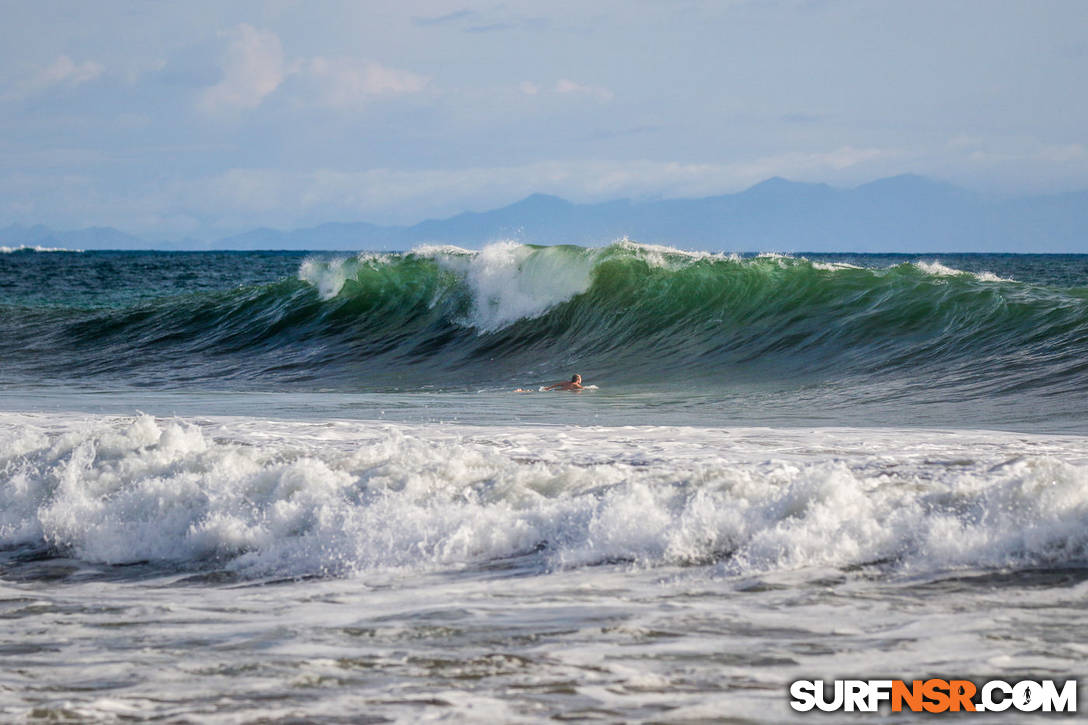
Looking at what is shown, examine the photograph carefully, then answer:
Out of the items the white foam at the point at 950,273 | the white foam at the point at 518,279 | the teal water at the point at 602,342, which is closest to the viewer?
the teal water at the point at 602,342

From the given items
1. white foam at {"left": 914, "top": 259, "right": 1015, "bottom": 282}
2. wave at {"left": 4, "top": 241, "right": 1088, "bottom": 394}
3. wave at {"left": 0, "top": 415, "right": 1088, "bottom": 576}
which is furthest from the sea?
white foam at {"left": 914, "top": 259, "right": 1015, "bottom": 282}

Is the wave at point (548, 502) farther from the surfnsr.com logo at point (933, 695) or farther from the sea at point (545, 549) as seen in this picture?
the surfnsr.com logo at point (933, 695)

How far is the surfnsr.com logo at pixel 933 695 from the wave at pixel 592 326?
7555mm

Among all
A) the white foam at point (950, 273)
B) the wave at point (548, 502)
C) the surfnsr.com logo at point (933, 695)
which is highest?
the white foam at point (950, 273)

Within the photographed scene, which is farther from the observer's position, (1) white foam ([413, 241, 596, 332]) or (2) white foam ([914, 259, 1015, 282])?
(1) white foam ([413, 241, 596, 332])

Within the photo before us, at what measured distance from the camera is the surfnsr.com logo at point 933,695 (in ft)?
11.3

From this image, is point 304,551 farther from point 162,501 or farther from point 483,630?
point 483,630

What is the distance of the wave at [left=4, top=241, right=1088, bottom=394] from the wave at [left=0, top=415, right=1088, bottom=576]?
538 centimetres

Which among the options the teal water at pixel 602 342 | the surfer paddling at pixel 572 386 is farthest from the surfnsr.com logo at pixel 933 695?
the surfer paddling at pixel 572 386

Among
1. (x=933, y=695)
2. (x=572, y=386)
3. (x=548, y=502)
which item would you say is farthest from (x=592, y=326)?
(x=933, y=695)

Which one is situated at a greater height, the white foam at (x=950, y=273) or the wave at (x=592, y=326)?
the white foam at (x=950, y=273)

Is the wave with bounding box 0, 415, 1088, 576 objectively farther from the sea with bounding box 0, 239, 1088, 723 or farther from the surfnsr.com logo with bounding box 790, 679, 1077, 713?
the surfnsr.com logo with bounding box 790, 679, 1077, 713

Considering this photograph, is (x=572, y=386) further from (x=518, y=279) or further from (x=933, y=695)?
(x=933, y=695)

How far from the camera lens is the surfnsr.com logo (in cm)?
343
